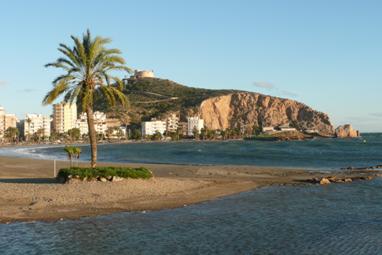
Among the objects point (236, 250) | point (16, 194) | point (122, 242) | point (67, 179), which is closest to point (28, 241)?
point (122, 242)

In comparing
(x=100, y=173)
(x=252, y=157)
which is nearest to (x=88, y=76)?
(x=100, y=173)

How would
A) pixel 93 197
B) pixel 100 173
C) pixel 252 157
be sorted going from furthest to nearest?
pixel 252 157
pixel 100 173
pixel 93 197

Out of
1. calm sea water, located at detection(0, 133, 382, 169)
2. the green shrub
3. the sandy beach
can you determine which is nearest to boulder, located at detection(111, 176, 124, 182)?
the green shrub

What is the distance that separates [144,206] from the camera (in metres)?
25.1

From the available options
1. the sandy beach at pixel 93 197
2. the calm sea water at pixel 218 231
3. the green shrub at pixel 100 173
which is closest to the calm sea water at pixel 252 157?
the sandy beach at pixel 93 197

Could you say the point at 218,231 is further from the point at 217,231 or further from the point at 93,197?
the point at 93,197

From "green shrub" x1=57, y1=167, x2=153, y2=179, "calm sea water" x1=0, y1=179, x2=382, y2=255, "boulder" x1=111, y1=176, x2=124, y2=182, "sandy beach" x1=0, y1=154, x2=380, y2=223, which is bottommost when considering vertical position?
"calm sea water" x1=0, y1=179, x2=382, y2=255

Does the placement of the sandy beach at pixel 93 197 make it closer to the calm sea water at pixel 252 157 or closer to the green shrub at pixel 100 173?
the green shrub at pixel 100 173

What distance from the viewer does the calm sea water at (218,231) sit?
54.0ft

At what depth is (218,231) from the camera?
1944 cm

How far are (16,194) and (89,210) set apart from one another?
21.4 ft

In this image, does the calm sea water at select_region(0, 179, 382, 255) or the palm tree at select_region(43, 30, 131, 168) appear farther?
the palm tree at select_region(43, 30, 131, 168)

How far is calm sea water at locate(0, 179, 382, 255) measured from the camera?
54.0 feet

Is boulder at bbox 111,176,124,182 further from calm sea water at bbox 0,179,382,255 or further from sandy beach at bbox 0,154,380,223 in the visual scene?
calm sea water at bbox 0,179,382,255
